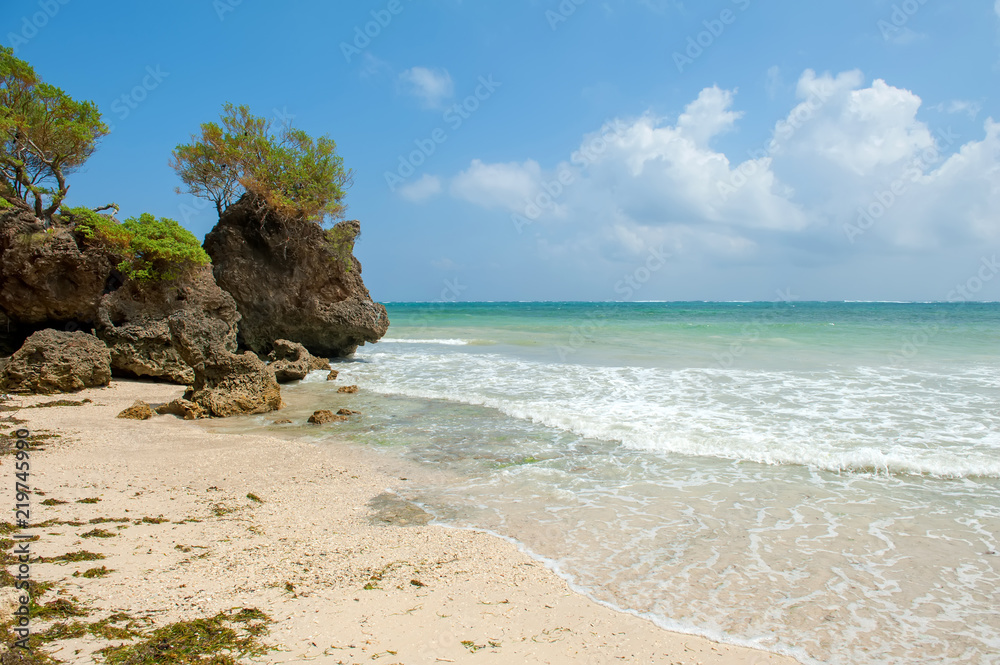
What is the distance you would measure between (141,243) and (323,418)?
22.7 ft

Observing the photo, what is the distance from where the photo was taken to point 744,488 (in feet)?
19.1

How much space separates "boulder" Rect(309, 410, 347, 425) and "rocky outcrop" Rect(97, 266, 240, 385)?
419 centimetres

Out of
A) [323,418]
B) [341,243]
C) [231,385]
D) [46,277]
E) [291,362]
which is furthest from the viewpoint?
[341,243]

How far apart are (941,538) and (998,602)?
1.02 m

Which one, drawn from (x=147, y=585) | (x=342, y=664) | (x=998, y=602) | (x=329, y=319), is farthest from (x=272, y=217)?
(x=998, y=602)

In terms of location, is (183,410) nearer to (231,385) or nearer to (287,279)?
(231,385)

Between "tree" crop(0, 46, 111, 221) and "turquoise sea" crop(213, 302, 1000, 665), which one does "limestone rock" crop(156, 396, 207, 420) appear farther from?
"tree" crop(0, 46, 111, 221)

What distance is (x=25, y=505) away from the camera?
4.66m

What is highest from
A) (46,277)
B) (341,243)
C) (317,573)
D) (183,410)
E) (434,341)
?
(341,243)

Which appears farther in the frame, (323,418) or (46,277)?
(46,277)

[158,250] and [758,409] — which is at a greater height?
[158,250]

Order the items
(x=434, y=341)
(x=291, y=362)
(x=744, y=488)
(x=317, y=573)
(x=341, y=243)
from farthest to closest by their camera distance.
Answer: (x=434, y=341)
(x=341, y=243)
(x=291, y=362)
(x=744, y=488)
(x=317, y=573)

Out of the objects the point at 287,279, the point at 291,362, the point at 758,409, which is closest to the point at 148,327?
the point at 291,362

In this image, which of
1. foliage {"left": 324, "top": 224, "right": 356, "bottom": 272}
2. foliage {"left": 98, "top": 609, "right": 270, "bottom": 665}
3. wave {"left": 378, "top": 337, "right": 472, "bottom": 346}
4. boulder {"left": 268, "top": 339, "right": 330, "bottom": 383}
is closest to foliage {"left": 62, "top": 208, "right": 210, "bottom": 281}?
boulder {"left": 268, "top": 339, "right": 330, "bottom": 383}
